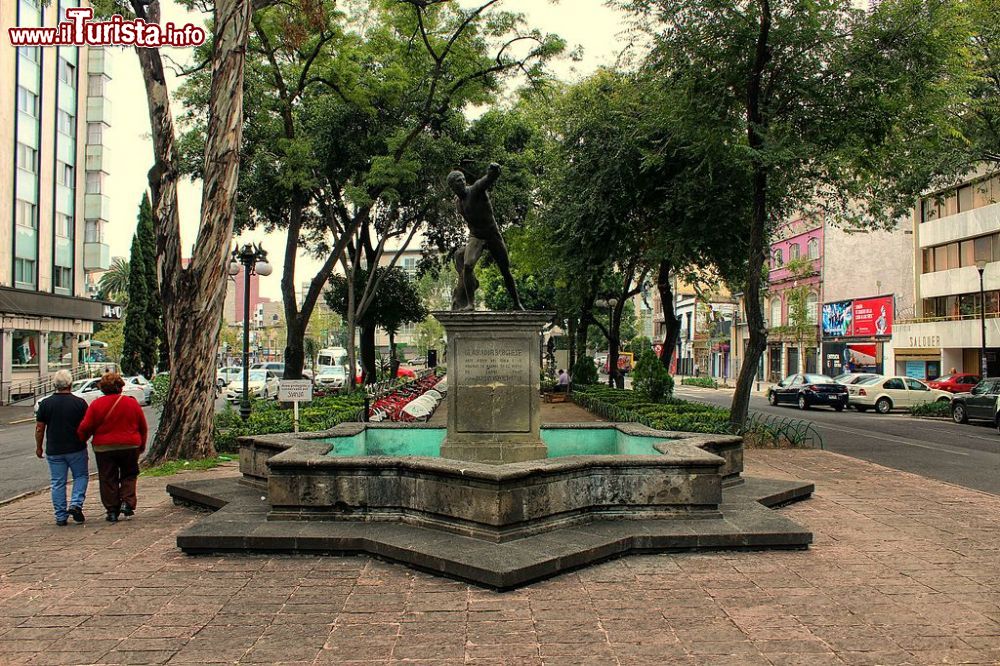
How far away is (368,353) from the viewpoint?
30.7m

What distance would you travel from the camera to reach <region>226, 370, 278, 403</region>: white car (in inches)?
1231

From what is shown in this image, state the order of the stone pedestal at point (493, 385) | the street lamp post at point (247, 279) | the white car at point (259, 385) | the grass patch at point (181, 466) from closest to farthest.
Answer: the stone pedestal at point (493, 385)
the grass patch at point (181, 466)
the street lamp post at point (247, 279)
the white car at point (259, 385)

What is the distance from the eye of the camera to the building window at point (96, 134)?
42.6 m

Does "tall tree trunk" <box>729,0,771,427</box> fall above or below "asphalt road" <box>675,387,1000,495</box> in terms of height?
above

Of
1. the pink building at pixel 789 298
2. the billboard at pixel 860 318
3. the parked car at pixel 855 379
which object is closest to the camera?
the parked car at pixel 855 379

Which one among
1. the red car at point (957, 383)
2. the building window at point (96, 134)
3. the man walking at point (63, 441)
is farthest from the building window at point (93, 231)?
the red car at point (957, 383)

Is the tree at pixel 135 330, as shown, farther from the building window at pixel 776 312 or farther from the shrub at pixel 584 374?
the building window at pixel 776 312

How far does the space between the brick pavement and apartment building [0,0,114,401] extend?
32106 millimetres

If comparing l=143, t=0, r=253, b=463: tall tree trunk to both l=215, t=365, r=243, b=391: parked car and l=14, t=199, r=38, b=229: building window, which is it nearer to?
l=215, t=365, r=243, b=391: parked car

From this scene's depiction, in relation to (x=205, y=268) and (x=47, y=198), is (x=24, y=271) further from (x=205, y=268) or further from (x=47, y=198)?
(x=205, y=268)

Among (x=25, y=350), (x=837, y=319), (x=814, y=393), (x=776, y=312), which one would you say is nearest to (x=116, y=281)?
(x=25, y=350)

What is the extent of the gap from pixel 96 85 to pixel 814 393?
137ft

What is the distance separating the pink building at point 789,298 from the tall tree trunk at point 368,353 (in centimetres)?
2642

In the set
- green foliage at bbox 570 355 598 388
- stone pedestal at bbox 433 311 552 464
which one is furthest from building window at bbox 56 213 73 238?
stone pedestal at bbox 433 311 552 464
